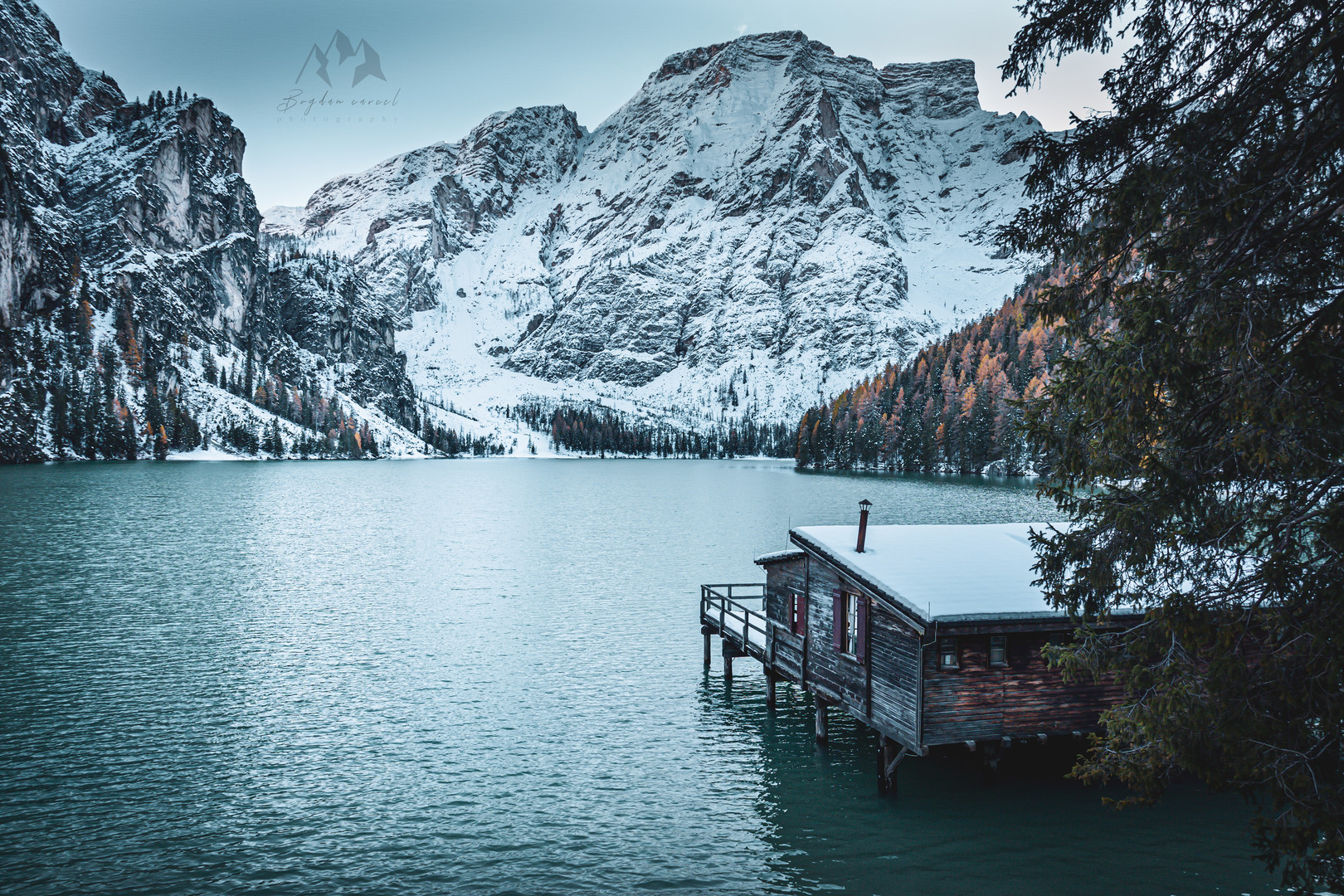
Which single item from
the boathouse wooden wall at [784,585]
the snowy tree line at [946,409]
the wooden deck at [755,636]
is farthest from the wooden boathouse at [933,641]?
the snowy tree line at [946,409]

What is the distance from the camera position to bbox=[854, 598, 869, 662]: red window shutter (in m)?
22.0

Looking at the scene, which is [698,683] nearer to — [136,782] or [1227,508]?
[136,782]

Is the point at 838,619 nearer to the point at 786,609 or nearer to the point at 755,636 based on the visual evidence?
the point at 786,609

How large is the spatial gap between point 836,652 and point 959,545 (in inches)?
203

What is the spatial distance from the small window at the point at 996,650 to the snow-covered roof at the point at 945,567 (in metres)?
0.81

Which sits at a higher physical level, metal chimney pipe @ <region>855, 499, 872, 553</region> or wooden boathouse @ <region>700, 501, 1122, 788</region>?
metal chimney pipe @ <region>855, 499, 872, 553</region>

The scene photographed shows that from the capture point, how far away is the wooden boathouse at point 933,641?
19875mm

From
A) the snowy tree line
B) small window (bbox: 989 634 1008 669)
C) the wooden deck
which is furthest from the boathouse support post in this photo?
the snowy tree line

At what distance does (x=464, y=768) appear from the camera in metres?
23.1

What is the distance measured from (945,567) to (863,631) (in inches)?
119

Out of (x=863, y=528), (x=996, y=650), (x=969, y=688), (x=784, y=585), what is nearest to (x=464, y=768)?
(x=784, y=585)

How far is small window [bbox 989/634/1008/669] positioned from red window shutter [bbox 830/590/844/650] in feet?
14.5

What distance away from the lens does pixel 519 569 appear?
58719mm

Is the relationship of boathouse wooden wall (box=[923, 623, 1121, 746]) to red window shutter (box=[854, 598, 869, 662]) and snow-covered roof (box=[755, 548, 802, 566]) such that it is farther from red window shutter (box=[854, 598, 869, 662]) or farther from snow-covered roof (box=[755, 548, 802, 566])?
snow-covered roof (box=[755, 548, 802, 566])
